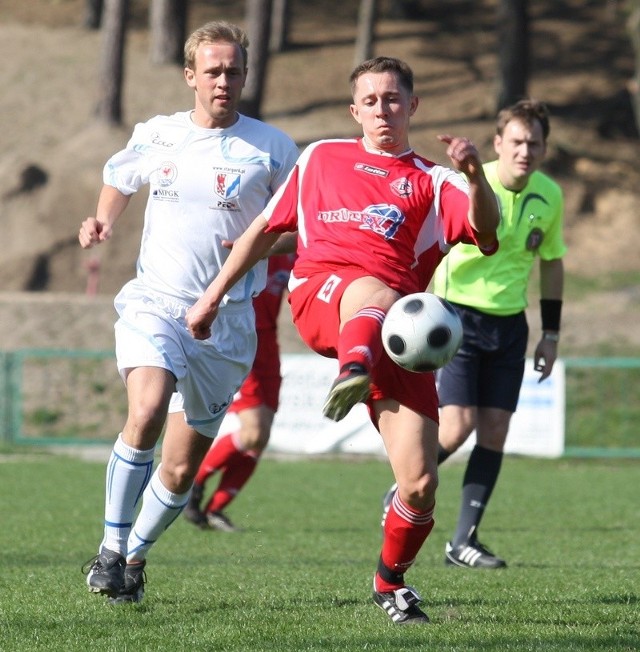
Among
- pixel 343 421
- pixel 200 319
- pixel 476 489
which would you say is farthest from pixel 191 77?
pixel 343 421

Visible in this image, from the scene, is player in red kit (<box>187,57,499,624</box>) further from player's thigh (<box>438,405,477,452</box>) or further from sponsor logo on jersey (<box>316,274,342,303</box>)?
player's thigh (<box>438,405,477,452</box>)

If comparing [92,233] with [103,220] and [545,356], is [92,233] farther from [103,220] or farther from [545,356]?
[545,356]

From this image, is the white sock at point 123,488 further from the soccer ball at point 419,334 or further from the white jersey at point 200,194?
the soccer ball at point 419,334

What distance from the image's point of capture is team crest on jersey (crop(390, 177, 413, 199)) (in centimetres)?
519

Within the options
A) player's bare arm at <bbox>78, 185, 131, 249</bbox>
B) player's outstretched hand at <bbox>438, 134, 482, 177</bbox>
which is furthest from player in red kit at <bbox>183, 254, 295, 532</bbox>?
player's outstretched hand at <bbox>438, 134, 482, 177</bbox>

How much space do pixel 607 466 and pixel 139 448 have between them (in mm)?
12435

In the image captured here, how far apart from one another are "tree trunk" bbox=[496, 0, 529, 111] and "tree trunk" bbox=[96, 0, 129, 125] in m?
9.70

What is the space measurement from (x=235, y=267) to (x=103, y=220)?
94 cm

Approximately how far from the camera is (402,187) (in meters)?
5.21

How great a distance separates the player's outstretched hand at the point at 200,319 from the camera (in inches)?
209

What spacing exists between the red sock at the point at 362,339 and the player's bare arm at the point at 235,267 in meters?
0.64

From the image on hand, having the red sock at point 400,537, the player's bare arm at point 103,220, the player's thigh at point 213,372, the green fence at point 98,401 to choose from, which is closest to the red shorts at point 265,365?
the player's bare arm at point 103,220

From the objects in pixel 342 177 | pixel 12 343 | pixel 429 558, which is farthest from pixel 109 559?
pixel 12 343

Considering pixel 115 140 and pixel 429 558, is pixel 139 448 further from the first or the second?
pixel 115 140
